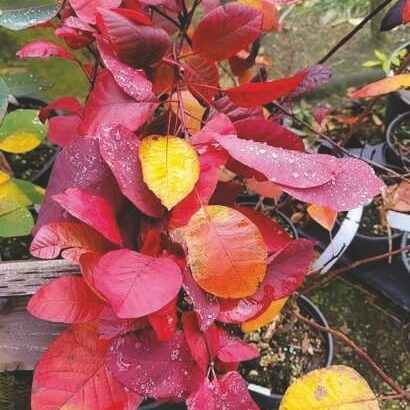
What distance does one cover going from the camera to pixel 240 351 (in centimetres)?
74

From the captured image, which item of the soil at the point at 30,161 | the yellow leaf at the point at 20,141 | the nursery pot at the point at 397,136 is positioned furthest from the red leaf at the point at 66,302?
the nursery pot at the point at 397,136

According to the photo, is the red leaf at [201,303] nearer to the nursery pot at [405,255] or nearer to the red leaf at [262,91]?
the red leaf at [262,91]

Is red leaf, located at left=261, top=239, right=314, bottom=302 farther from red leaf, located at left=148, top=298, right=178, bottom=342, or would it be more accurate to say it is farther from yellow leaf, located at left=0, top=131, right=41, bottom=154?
yellow leaf, located at left=0, top=131, right=41, bottom=154

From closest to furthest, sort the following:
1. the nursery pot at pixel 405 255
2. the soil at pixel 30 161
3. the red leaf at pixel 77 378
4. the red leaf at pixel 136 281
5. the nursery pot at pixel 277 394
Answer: the red leaf at pixel 136 281 < the red leaf at pixel 77 378 < the nursery pot at pixel 277 394 < the nursery pot at pixel 405 255 < the soil at pixel 30 161

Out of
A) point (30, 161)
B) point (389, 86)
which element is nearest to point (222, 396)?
point (389, 86)

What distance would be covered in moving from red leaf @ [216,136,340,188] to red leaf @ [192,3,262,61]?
0.51ft

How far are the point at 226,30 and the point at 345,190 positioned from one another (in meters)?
0.23

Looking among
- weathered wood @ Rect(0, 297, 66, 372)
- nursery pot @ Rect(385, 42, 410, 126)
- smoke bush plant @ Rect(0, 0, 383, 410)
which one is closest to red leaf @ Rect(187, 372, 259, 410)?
smoke bush plant @ Rect(0, 0, 383, 410)

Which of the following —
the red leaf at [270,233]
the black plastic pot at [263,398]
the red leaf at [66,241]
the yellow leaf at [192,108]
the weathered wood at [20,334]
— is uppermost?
the yellow leaf at [192,108]

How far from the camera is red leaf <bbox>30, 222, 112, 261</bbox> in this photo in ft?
2.13

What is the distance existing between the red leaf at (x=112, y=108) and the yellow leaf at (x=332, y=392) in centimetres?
35

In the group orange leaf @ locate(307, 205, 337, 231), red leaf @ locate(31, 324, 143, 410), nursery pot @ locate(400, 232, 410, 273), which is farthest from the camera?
nursery pot @ locate(400, 232, 410, 273)

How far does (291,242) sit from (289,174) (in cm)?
14

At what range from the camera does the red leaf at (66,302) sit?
26.4 inches
